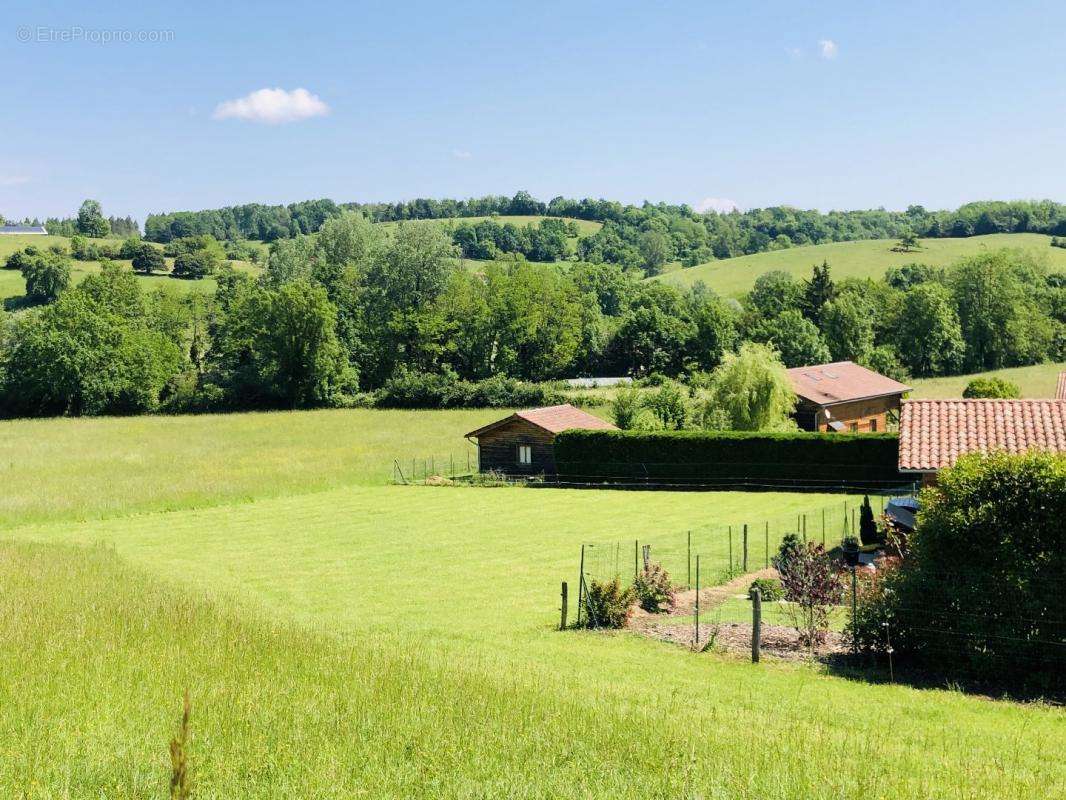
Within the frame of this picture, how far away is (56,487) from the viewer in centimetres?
4062

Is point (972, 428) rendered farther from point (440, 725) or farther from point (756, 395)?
point (756, 395)

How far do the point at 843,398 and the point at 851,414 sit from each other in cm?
239

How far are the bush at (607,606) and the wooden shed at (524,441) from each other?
2791cm

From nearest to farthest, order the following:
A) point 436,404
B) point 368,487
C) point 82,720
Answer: point 82,720 → point 368,487 → point 436,404

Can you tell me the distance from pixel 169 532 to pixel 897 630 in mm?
24361

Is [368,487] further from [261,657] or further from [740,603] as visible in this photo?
[261,657]

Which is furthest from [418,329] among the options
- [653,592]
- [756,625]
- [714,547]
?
[756,625]

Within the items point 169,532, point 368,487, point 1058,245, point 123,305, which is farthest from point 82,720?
point 1058,245

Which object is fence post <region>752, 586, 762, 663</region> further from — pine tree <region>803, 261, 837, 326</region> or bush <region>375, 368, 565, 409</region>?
pine tree <region>803, 261, 837, 326</region>

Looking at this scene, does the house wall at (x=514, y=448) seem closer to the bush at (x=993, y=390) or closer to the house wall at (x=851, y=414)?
the house wall at (x=851, y=414)

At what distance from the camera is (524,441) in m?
46.8

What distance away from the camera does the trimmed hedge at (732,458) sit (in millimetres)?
41078

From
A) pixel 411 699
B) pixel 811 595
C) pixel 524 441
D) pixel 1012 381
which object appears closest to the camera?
pixel 411 699

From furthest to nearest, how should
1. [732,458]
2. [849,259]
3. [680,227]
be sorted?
[680,227] → [849,259] → [732,458]
